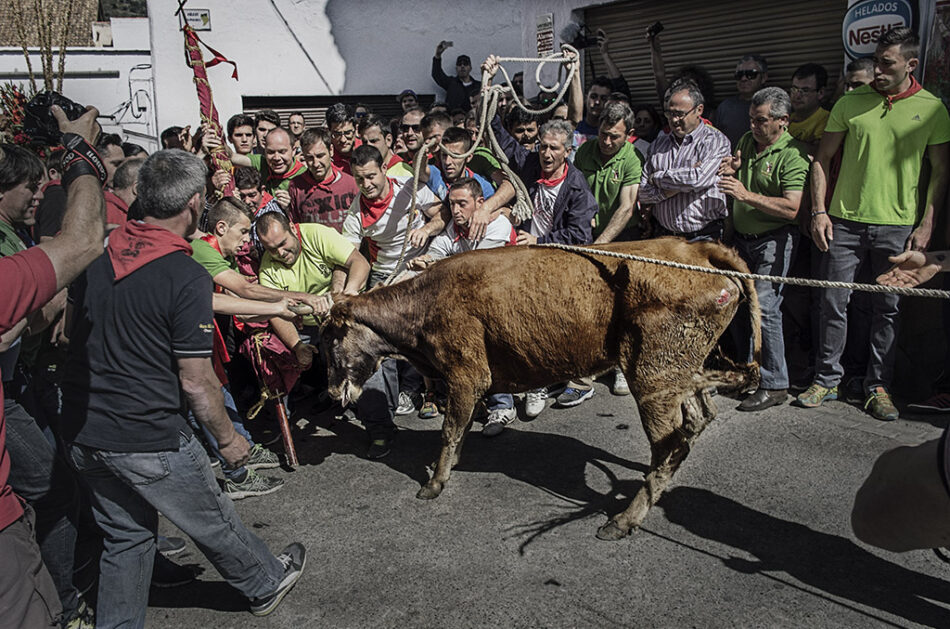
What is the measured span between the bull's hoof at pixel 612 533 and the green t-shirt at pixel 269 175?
4641 millimetres

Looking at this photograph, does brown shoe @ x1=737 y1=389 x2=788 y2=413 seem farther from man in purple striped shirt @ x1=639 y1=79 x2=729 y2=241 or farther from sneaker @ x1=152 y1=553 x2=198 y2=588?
sneaker @ x1=152 y1=553 x2=198 y2=588

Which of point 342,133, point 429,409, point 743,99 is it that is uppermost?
point 743,99

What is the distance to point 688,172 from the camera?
5848 mm

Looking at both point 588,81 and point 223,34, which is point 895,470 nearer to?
point 588,81

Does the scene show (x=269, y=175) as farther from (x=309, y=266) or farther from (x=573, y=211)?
(x=573, y=211)

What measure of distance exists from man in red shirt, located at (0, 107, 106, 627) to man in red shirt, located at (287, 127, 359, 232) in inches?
155

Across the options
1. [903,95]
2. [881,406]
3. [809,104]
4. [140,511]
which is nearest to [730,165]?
[809,104]

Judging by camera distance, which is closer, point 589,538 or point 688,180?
point 589,538

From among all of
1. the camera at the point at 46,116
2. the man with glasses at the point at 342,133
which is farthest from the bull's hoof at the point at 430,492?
the man with glasses at the point at 342,133

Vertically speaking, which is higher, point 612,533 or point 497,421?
point 497,421

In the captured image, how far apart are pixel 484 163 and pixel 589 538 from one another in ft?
12.8

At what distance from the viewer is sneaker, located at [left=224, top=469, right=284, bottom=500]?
5.01 meters

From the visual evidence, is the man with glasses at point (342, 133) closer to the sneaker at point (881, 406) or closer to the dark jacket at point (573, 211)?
the dark jacket at point (573, 211)

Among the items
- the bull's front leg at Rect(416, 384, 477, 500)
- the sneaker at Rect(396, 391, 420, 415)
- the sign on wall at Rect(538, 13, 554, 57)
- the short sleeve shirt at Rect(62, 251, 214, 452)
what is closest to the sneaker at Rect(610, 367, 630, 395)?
the sneaker at Rect(396, 391, 420, 415)
